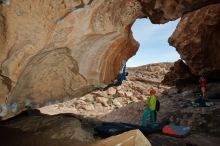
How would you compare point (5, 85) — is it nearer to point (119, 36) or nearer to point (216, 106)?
point (119, 36)

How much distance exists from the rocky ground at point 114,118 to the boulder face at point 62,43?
1.14 meters

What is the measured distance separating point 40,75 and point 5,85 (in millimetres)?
1012

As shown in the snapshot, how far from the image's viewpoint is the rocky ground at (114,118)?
791cm

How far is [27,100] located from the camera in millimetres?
7254

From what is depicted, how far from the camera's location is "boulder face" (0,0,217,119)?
6047 mm

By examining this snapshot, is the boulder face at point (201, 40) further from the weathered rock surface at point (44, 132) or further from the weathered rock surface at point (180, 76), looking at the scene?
the weathered rock surface at point (44, 132)

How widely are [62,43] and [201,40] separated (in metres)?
13.3

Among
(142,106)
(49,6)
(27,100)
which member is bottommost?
(142,106)

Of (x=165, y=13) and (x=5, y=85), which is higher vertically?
(x=165, y=13)

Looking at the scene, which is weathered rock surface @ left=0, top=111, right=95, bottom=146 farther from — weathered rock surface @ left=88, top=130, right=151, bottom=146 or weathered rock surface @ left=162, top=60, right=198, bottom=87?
weathered rock surface @ left=162, top=60, right=198, bottom=87

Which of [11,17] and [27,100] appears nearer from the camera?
[11,17]

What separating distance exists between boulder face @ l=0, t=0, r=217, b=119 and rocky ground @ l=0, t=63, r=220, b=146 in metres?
Result: 1.14

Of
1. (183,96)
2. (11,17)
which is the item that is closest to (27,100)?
(11,17)

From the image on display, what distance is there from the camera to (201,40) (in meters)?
18.0
